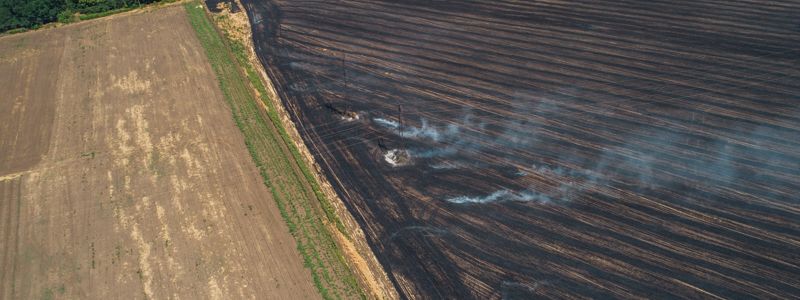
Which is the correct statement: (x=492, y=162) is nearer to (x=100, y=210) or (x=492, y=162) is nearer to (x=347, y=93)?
(x=347, y=93)

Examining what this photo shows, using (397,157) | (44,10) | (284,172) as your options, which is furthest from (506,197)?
(44,10)

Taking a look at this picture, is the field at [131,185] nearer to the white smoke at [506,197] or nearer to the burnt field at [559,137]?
the burnt field at [559,137]

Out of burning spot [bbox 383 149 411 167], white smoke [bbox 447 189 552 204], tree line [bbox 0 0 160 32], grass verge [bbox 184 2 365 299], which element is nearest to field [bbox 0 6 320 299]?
grass verge [bbox 184 2 365 299]

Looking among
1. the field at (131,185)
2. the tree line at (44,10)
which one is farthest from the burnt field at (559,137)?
the tree line at (44,10)

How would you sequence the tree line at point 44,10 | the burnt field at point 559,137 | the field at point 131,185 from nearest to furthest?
the burnt field at point 559,137 < the field at point 131,185 < the tree line at point 44,10

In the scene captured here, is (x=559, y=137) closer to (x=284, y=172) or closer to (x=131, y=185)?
(x=284, y=172)

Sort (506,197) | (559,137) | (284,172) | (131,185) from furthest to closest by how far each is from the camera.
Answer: (559,137) → (284,172) → (131,185) → (506,197)

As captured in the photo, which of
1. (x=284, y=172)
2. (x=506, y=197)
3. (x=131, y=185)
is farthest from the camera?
(x=284, y=172)

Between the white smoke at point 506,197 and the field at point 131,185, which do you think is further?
the white smoke at point 506,197
